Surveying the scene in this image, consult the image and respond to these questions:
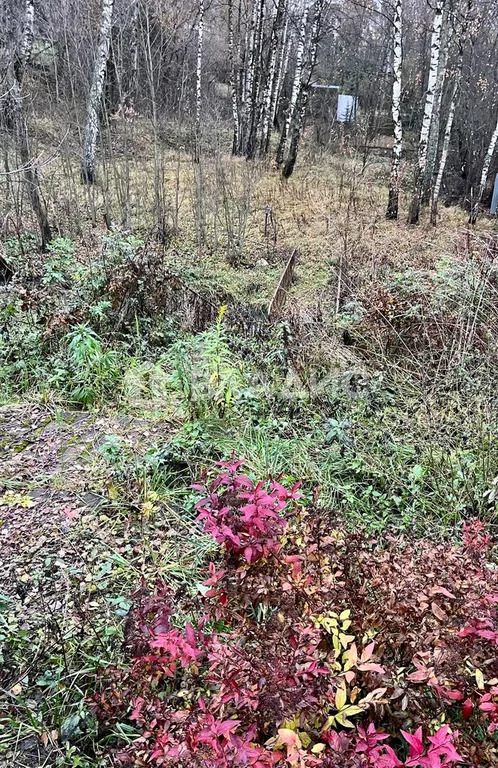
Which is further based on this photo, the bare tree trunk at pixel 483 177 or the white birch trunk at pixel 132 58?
the bare tree trunk at pixel 483 177

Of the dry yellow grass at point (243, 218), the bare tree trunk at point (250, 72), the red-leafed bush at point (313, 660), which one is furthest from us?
the bare tree trunk at point (250, 72)

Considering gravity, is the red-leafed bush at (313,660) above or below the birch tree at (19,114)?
below

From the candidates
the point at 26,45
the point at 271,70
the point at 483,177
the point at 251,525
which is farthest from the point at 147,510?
the point at 271,70

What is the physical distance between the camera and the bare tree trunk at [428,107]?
9.67m

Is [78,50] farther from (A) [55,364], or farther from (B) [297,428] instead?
(B) [297,428]

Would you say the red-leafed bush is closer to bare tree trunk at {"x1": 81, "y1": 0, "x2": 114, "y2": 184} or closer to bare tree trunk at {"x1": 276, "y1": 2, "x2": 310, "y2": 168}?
bare tree trunk at {"x1": 81, "y1": 0, "x2": 114, "y2": 184}

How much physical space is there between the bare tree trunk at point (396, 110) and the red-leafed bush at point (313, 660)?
33.5 feet

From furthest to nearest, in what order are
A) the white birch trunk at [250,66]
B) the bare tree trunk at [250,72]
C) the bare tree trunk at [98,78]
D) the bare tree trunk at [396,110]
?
the white birch trunk at [250,66]
the bare tree trunk at [250,72]
the bare tree trunk at [396,110]
the bare tree trunk at [98,78]

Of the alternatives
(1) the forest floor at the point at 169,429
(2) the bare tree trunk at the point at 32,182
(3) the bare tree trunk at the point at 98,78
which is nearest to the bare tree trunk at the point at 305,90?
(3) the bare tree trunk at the point at 98,78

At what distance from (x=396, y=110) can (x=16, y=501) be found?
10.9m

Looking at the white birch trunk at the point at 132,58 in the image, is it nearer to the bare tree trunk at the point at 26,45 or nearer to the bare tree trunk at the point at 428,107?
the bare tree trunk at the point at 26,45

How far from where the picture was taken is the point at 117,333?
16.2ft

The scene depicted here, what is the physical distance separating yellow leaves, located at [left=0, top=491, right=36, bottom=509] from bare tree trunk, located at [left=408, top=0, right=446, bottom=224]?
10091 mm

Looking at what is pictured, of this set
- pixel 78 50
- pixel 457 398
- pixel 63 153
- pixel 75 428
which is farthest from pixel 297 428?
pixel 78 50
